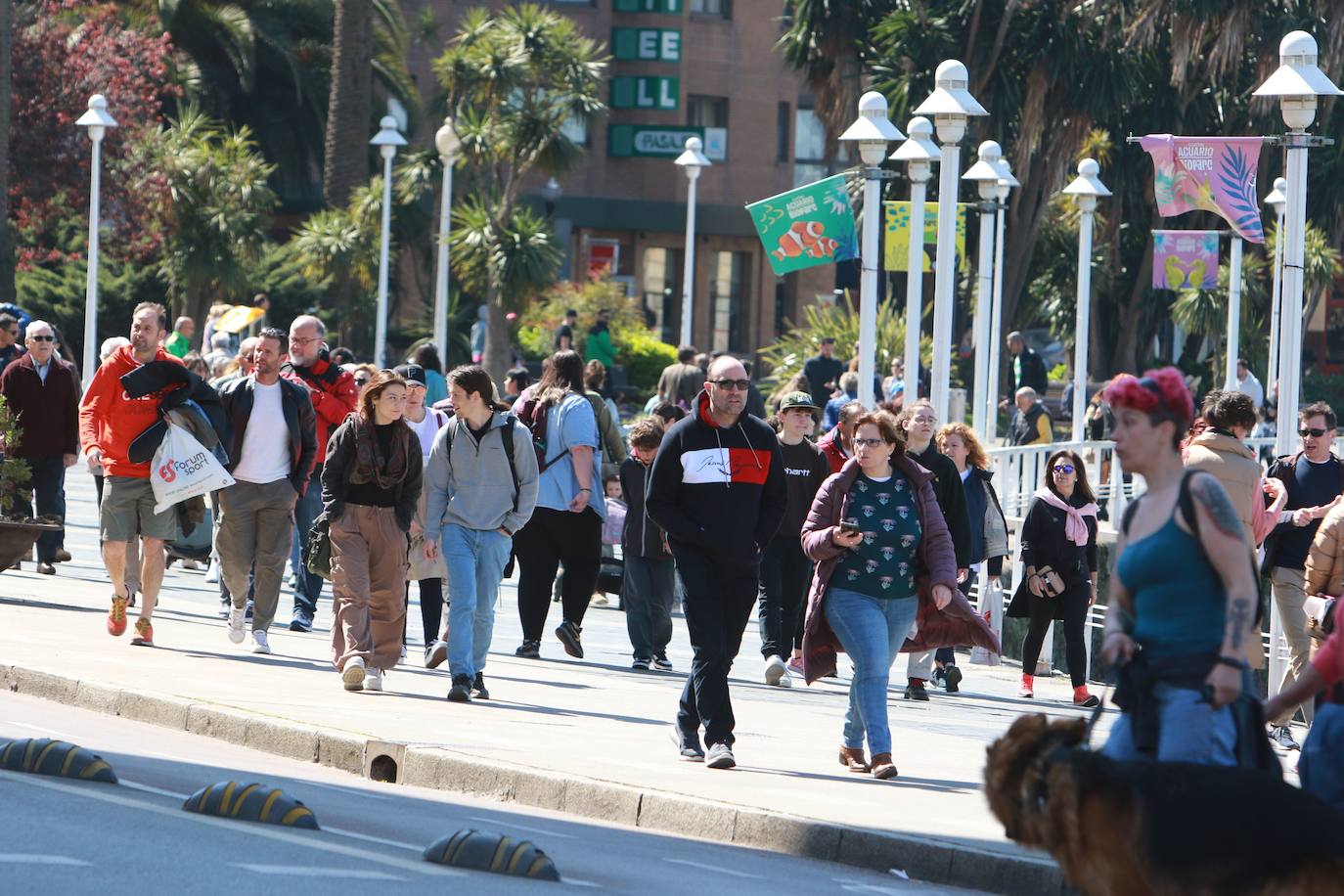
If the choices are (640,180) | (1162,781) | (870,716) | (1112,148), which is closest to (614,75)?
(640,180)

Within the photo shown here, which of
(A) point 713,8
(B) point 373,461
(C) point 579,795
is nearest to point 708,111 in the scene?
(A) point 713,8

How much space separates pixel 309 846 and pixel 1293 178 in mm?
9392

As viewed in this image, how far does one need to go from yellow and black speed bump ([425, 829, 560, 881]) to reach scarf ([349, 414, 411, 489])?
14.0ft

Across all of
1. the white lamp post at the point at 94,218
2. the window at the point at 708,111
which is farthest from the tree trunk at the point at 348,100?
the window at the point at 708,111

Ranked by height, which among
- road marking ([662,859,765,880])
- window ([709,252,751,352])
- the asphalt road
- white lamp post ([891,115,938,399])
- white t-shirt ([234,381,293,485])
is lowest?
road marking ([662,859,765,880])

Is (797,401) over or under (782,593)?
over

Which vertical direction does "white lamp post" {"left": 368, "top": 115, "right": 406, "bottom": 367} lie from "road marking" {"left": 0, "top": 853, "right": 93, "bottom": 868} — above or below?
above

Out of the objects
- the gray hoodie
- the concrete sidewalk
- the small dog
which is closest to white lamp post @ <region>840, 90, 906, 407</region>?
the concrete sidewalk

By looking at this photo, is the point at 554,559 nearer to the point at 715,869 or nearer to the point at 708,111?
the point at 715,869

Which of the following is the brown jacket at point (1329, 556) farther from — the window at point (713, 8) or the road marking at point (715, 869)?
the window at point (713, 8)

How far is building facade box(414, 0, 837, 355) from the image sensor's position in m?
57.9

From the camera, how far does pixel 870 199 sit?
20469 mm

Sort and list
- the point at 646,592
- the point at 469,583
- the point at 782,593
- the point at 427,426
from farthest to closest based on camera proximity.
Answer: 1. the point at 427,426
2. the point at 646,592
3. the point at 782,593
4. the point at 469,583

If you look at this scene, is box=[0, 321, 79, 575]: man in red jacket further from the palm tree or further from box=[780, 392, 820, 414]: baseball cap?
the palm tree
